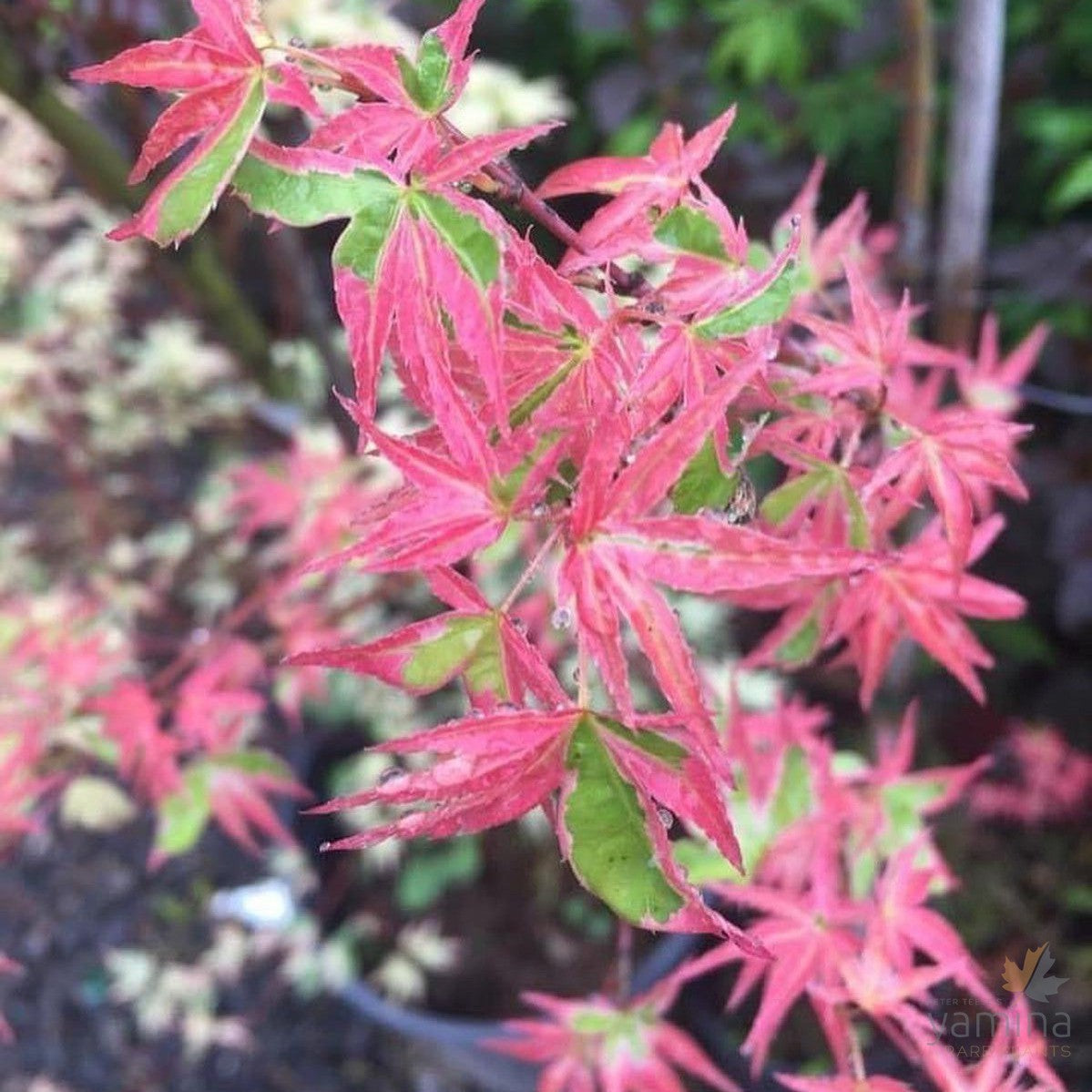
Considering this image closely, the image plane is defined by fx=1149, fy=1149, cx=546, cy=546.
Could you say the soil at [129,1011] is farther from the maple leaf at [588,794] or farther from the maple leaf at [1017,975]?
the maple leaf at [588,794]

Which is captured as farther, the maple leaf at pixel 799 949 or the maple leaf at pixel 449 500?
the maple leaf at pixel 799 949

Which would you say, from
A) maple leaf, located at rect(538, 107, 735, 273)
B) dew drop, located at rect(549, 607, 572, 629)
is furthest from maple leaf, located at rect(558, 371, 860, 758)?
maple leaf, located at rect(538, 107, 735, 273)

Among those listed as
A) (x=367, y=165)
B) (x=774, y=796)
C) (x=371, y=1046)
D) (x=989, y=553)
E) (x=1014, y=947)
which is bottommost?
(x=1014, y=947)

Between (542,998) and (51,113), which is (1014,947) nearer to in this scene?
(542,998)

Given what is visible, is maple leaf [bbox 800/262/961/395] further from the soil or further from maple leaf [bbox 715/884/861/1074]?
the soil

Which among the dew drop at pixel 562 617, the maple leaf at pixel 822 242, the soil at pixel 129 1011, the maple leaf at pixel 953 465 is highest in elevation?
the dew drop at pixel 562 617

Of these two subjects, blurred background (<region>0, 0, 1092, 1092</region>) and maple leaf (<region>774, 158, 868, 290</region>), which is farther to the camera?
blurred background (<region>0, 0, 1092, 1092</region>)

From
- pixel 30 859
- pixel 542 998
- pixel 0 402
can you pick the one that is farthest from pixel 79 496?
pixel 542 998

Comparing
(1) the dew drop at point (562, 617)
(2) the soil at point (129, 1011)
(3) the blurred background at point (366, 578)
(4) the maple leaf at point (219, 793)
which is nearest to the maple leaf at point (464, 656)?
(1) the dew drop at point (562, 617)
